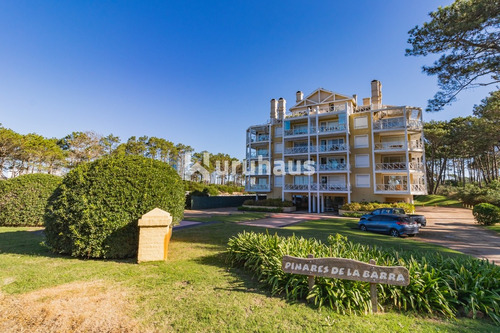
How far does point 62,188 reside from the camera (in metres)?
6.45

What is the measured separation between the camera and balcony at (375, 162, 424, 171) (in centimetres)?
2427

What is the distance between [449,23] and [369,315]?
1311cm

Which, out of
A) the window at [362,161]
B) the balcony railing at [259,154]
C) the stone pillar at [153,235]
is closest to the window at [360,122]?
the window at [362,161]

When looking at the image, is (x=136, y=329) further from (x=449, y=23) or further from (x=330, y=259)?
(x=449, y=23)

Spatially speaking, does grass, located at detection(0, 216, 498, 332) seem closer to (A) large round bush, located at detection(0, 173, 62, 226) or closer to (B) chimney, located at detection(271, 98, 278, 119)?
(A) large round bush, located at detection(0, 173, 62, 226)

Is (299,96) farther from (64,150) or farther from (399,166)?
(64,150)

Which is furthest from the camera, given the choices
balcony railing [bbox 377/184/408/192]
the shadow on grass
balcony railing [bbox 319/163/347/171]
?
balcony railing [bbox 319/163/347/171]

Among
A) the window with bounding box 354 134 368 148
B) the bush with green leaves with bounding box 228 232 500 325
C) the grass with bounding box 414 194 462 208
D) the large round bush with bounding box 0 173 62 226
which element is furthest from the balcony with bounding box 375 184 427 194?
the large round bush with bounding box 0 173 62 226

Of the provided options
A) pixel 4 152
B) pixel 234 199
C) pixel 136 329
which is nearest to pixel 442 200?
pixel 234 199

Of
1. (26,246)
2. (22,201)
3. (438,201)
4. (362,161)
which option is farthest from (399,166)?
(22,201)

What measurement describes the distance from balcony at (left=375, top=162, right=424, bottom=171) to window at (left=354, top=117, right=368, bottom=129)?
462 centimetres

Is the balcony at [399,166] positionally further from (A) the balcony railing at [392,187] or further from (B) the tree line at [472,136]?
(B) the tree line at [472,136]

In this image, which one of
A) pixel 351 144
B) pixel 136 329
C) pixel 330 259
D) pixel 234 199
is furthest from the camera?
pixel 234 199

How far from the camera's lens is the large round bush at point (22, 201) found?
12.0m
